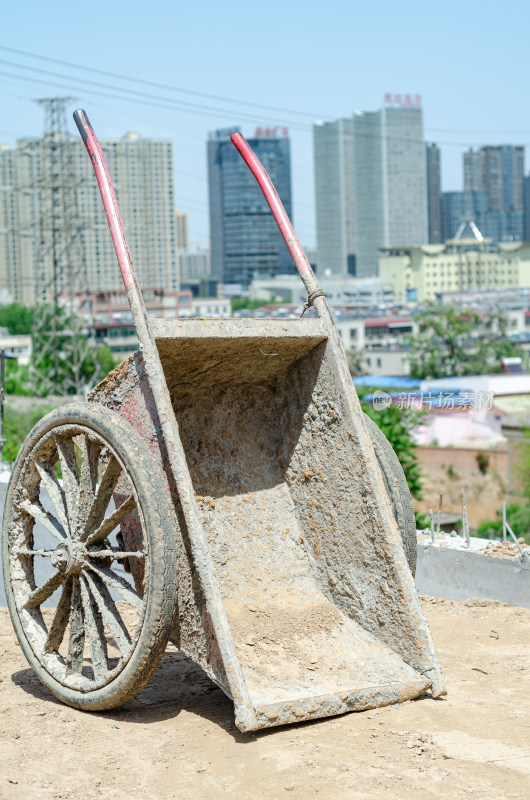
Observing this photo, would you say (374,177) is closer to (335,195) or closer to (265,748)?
(335,195)

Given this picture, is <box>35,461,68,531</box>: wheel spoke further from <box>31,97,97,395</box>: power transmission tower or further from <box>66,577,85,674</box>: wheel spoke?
<box>31,97,97,395</box>: power transmission tower

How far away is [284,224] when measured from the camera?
5.44 metres

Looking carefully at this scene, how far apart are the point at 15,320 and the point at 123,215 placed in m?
13.3

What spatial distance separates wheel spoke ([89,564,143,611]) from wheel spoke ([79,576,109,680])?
0.11 m

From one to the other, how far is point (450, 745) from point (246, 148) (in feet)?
11.0

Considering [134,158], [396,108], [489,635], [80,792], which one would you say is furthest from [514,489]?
[396,108]

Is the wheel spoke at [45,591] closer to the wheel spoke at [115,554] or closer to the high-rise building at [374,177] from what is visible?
the wheel spoke at [115,554]

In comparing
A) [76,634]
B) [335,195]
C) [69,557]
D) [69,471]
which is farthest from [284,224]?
[335,195]

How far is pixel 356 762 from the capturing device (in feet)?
12.3

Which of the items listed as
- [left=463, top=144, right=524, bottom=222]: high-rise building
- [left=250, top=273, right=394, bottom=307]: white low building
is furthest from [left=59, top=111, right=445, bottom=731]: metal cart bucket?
[left=463, top=144, right=524, bottom=222]: high-rise building

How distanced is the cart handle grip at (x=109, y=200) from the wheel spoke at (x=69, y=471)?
2.55 feet

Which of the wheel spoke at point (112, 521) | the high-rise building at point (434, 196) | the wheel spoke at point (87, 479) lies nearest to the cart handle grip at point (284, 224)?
the wheel spoke at point (87, 479)

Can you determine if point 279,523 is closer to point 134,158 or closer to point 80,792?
point 80,792

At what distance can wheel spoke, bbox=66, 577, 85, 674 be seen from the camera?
4.59 meters
